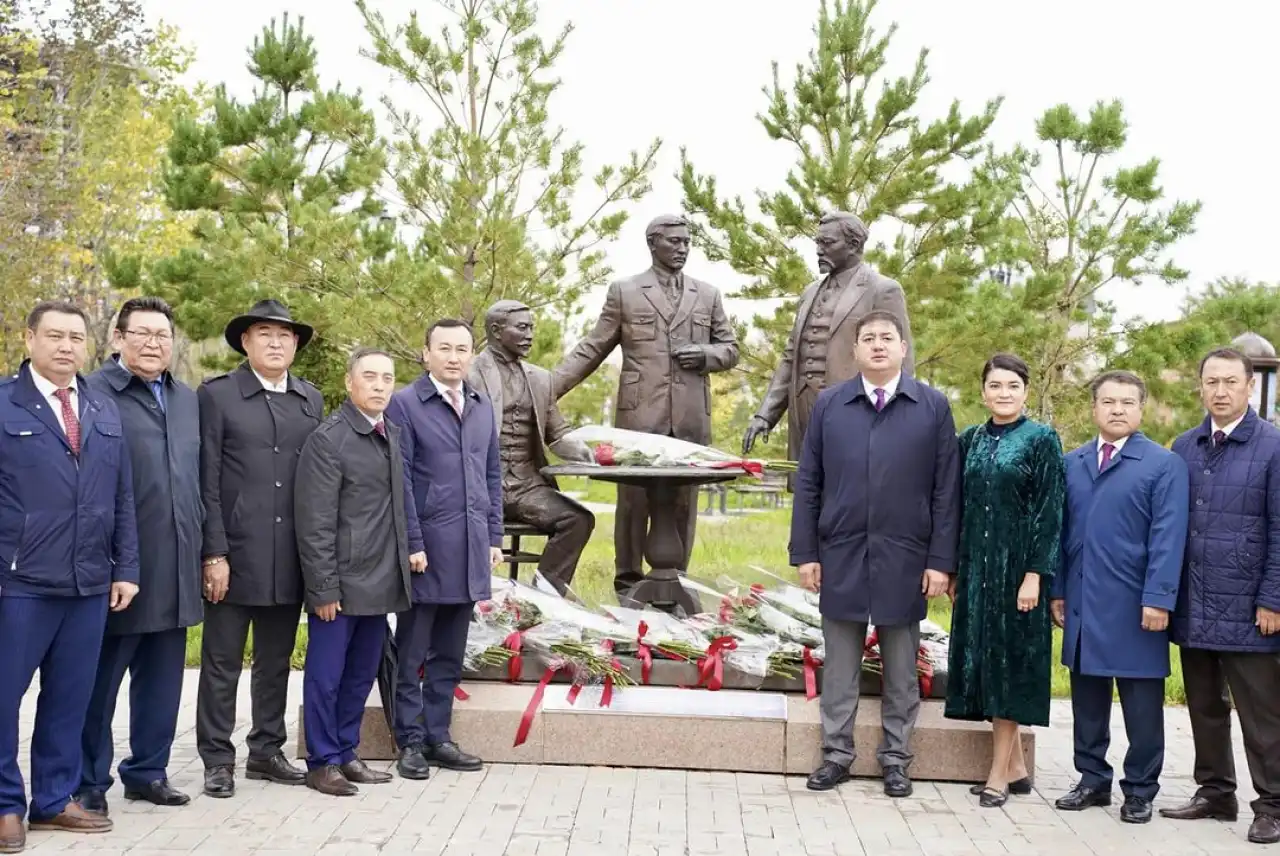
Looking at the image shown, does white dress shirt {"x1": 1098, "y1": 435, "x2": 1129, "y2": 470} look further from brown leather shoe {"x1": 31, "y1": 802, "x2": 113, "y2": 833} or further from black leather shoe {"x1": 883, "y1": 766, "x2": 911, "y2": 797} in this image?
brown leather shoe {"x1": 31, "y1": 802, "x2": 113, "y2": 833}

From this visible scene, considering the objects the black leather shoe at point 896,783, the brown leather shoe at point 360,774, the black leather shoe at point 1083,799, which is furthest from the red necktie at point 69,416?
the black leather shoe at point 1083,799

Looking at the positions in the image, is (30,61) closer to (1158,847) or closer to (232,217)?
(232,217)

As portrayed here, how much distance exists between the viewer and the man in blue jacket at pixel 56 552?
14.4 feet

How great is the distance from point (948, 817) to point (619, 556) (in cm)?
300

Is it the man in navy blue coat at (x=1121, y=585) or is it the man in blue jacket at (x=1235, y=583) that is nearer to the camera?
the man in blue jacket at (x=1235, y=583)

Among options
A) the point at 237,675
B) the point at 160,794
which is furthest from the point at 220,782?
the point at 237,675

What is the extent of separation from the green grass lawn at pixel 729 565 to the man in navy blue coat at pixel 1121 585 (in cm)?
184

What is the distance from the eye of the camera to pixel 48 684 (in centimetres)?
458

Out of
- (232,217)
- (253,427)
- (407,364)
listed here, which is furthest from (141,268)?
(253,427)

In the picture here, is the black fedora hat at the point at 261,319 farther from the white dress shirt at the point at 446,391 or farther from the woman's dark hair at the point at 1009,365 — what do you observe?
the woman's dark hair at the point at 1009,365

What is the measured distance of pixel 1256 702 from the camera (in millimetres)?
4918

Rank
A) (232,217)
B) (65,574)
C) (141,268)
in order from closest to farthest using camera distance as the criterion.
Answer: (65,574)
(232,217)
(141,268)

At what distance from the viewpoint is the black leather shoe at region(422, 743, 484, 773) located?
18.1 ft

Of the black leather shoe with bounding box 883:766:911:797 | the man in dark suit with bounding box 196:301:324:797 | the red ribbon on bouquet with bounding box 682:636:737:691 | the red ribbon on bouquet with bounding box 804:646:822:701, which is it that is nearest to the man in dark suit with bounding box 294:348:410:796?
the man in dark suit with bounding box 196:301:324:797
